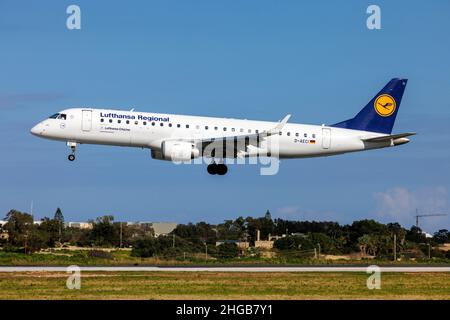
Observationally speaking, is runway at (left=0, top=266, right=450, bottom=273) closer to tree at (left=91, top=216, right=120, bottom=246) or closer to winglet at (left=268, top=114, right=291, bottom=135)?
winglet at (left=268, top=114, right=291, bottom=135)

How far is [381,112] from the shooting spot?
236 feet

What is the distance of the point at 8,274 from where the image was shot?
50.3 metres

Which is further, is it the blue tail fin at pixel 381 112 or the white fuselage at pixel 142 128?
the blue tail fin at pixel 381 112

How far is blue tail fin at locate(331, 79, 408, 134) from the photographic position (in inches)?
2785

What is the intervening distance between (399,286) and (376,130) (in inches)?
1039

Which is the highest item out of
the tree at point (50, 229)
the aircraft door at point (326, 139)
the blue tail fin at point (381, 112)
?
the blue tail fin at point (381, 112)

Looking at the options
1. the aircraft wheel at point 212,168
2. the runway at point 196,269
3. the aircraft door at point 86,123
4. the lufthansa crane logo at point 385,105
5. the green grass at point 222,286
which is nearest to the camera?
the green grass at point 222,286

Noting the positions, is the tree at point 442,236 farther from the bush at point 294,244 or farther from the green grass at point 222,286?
the green grass at point 222,286

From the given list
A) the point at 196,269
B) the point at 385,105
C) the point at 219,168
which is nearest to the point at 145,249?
the point at 219,168

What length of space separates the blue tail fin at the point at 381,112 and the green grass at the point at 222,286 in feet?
62.9

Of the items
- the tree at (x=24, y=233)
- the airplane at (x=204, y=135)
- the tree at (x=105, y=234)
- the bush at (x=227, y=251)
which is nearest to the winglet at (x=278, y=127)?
the airplane at (x=204, y=135)

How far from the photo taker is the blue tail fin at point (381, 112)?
232 feet

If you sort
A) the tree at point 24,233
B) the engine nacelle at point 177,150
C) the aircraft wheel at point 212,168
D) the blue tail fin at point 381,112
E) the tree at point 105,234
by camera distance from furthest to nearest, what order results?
the tree at point 105,234 → the tree at point 24,233 → the blue tail fin at point 381,112 → the aircraft wheel at point 212,168 → the engine nacelle at point 177,150
